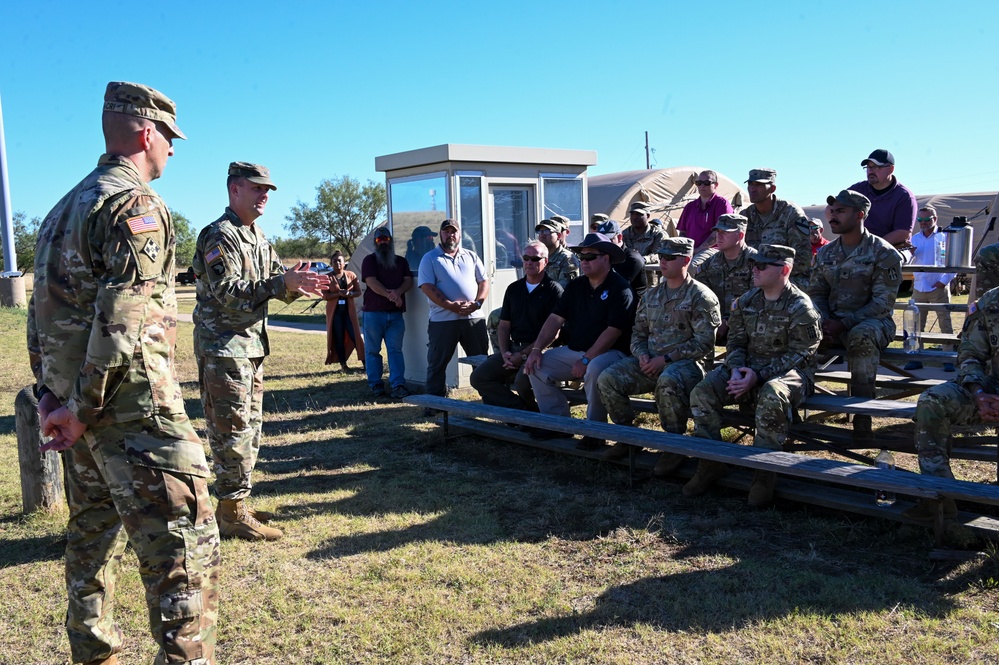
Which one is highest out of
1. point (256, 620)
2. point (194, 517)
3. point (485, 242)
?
point (485, 242)

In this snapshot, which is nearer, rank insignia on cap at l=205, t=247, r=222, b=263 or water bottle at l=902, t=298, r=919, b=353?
rank insignia on cap at l=205, t=247, r=222, b=263

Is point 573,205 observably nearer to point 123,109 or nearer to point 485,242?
point 485,242

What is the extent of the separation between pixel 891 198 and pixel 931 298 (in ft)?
18.7

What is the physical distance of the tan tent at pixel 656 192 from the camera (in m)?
18.8

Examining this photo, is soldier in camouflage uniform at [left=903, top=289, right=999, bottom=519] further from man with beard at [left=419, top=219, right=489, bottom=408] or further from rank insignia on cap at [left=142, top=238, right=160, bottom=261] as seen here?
man with beard at [left=419, top=219, right=489, bottom=408]

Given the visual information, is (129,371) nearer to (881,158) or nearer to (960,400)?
(960,400)

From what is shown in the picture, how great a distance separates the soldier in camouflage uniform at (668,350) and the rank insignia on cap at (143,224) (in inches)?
144

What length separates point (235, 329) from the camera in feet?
15.1

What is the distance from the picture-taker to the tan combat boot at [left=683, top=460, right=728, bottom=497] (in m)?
5.22

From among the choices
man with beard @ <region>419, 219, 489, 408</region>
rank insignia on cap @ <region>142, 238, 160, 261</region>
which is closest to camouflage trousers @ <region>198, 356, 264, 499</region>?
rank insignia on cap @ <region>142, 238, 160, 261</region>

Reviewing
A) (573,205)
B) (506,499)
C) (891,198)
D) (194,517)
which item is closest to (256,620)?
(194,517)

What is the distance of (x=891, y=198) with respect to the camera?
6.61 meters

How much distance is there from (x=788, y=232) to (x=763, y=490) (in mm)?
2510

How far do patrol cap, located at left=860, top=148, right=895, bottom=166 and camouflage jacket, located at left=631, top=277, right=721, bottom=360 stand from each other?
198 centimetres
